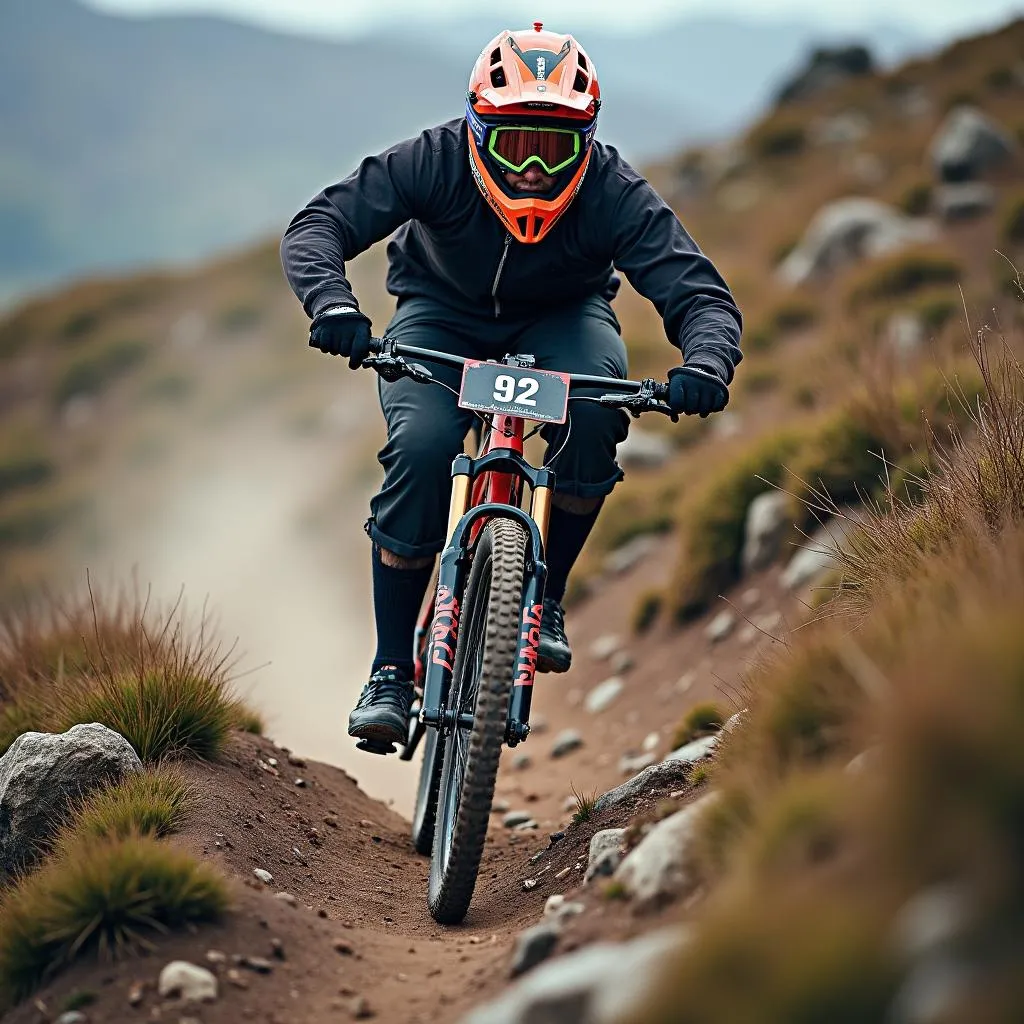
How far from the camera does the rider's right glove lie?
380 cm

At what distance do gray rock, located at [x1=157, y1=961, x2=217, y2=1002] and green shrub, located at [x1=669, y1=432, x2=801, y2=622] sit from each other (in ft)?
16.5

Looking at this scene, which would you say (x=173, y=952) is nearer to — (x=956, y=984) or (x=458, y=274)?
(x=956, y=984)

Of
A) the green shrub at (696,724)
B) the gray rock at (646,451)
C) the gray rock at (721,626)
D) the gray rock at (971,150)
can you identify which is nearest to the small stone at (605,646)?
the gray rock at (721,626)

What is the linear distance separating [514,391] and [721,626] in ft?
11.8

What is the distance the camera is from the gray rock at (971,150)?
579 inches

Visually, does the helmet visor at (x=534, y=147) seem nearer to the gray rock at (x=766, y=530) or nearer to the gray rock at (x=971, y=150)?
the gray rock at (x=766, y=530)

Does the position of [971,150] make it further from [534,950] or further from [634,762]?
[534,950]

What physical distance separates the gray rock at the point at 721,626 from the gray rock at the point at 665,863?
3.94m

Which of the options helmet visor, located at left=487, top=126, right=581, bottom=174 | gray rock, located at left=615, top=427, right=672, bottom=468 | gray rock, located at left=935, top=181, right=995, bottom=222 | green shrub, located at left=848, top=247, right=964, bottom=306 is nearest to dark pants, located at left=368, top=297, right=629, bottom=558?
helmet visor, located at left=487, top=126, right=581, bottom=174

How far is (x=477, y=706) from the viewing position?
11.2 feet

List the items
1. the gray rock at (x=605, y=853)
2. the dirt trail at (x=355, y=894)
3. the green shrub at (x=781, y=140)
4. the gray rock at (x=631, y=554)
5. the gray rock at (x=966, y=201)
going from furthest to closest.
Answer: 1. the green shrub at (x=781, y=140)
2. the gray rock at (x=966, y=201)
3. the gray rock at (x=631, y=554)
4. the gray rock at (x=605, y=853)
5. the dirt trail at (x=355, y=894)

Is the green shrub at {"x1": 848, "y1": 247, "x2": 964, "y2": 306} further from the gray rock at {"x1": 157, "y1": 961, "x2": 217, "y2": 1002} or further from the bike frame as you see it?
the gray rock at {"x1": 157, "y1": 961, "x2": 217, "y2": 1002}

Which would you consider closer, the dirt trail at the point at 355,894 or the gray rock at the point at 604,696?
the dirt trail at the point at 355,894

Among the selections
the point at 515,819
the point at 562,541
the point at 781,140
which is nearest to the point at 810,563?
the point at 515,819
